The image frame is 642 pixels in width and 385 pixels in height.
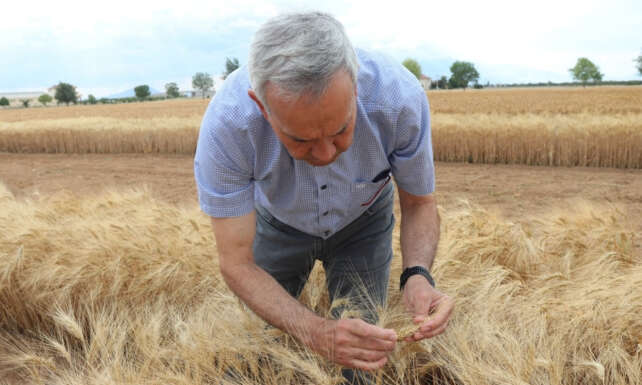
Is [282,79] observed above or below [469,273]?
above

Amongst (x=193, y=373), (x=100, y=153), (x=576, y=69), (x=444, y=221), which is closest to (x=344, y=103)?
(x=193, y=373)

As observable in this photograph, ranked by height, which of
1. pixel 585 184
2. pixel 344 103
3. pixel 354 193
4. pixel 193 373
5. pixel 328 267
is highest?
pixel 344 103

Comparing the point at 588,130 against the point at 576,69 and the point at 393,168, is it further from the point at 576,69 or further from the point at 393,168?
the point at 576,69

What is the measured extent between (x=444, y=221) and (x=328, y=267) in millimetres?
1291

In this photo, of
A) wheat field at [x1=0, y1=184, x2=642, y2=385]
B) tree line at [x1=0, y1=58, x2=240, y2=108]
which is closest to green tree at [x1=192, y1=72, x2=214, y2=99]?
tree line at [x1=0, y1=58, x2=240, y2=108]

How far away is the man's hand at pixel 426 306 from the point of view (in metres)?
1.27

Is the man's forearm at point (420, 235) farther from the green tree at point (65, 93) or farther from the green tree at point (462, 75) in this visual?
the green tree at point (462, 75)

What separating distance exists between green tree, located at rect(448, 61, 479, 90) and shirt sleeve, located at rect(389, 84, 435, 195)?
82791mm

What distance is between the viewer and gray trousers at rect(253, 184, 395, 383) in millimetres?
1884

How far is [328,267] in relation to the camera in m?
2.01

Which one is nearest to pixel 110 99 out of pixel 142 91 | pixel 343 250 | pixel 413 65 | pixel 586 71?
pixel 142 91

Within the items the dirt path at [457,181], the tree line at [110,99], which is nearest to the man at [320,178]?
the dirt path at [457,181]

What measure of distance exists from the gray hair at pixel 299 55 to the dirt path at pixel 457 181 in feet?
13.1

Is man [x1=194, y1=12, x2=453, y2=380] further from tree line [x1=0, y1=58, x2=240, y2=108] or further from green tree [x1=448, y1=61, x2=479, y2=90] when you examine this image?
green tree [x1=448, y1=61, x2=479, y2=90]
